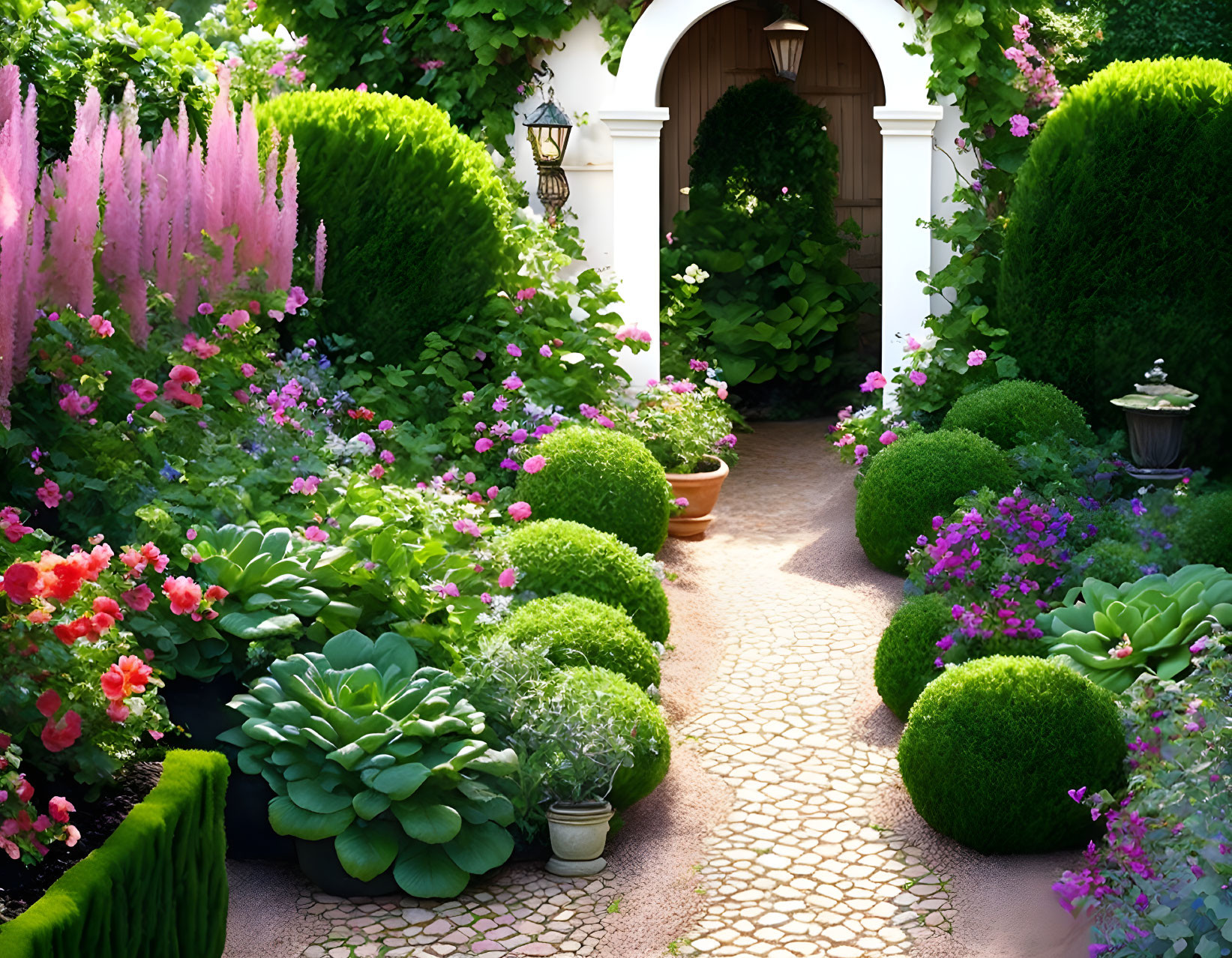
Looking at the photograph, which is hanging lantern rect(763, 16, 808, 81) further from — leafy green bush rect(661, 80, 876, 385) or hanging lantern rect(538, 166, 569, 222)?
hanging lantern rect(538, 166, 569, 222)

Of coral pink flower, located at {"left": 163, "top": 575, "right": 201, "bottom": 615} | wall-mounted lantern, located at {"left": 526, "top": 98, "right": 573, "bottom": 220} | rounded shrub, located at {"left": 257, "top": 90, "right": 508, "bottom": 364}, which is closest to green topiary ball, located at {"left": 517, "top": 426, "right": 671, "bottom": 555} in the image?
rounded shrub, located at {"left": 257, "top": 90, "right": 508, "bottom": 364}

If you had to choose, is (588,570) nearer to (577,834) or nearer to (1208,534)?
(577,834)

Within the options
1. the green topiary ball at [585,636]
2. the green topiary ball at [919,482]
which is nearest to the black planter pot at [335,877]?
the green topiary ball at [585,636]

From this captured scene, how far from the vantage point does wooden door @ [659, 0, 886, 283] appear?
1145 centimetres

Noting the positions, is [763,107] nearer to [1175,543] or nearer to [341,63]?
[341,63]

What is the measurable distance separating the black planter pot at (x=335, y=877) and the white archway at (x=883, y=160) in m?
5.08

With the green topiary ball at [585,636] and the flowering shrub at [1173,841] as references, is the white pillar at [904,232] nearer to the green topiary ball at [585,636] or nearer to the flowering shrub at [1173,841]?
the green topiary ball at [585,636]

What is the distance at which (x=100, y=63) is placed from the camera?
738cm

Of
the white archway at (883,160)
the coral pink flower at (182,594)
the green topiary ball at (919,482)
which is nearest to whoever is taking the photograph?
the coral pink flower at (182,594)

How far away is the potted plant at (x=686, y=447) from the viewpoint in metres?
7.91

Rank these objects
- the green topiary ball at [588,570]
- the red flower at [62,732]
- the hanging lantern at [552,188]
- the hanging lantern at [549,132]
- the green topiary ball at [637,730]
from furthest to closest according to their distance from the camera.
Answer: the hanging lantern at [552,188] < the hanging lantern at [549,132] < the green topiary ball at [588,570] < the green topiary ball at [637,730] < the red flower at [62,732]

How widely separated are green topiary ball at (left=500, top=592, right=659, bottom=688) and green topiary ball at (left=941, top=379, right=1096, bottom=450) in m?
2.82

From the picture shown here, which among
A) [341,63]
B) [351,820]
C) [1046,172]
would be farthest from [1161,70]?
[351,820]

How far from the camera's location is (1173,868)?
10.8 feet
